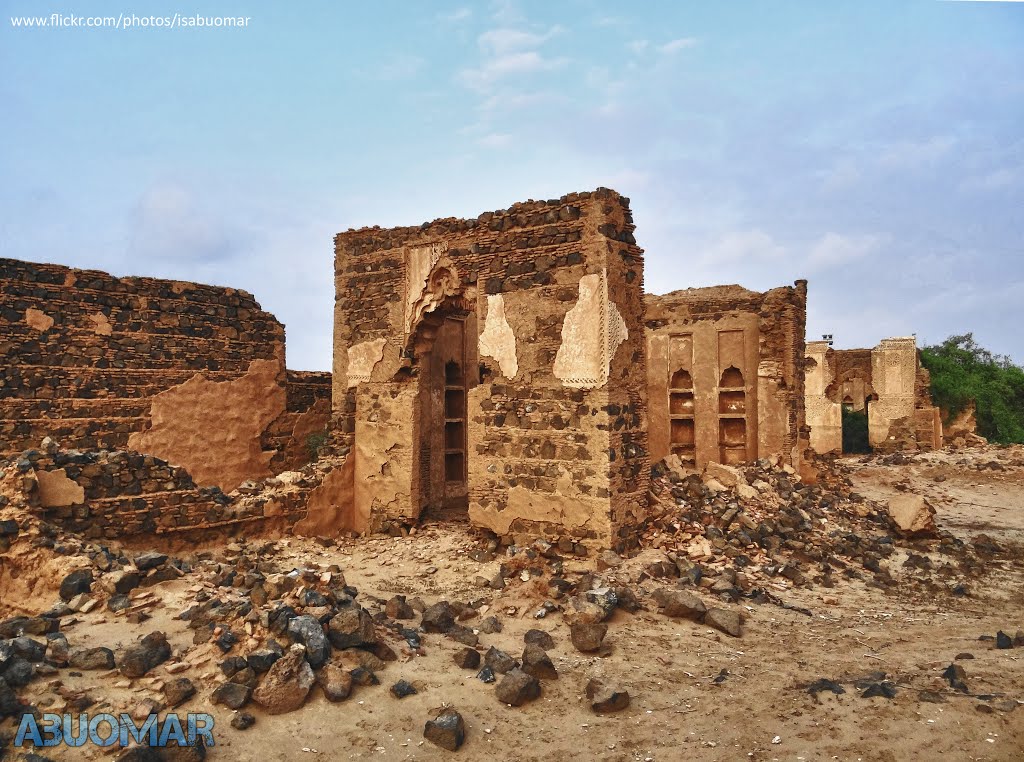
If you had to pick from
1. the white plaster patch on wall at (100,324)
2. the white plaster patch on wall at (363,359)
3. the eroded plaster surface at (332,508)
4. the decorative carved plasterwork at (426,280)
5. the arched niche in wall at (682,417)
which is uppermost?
the decorative carved plasterwork at (426,280)

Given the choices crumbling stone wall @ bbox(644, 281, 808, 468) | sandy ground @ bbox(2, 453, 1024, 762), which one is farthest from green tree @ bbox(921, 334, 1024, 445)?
sandy ground @ bbox(2, 453, 1024, 762)

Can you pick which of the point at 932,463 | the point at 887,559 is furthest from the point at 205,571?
the point at 932,463

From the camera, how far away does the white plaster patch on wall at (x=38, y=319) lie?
8734 millimetres

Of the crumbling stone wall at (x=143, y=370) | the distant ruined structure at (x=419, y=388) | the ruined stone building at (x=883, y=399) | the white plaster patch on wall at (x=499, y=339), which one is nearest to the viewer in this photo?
the distant ruined structure at (x=419, y=388)

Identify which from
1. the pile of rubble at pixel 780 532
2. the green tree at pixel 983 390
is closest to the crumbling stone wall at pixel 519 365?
the pile of rubble at pixel 780 532

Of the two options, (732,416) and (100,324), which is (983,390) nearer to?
(732,416)

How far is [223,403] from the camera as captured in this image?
1026cm

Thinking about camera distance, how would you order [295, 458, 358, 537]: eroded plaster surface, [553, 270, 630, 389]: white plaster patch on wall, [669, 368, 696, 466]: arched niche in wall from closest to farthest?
[553, 270, 630, 389]: white plaster patch on wall, [295, 458, 358, 537]: eroded plaster surface, [669, 368, 696, 466]: arched niche in wall

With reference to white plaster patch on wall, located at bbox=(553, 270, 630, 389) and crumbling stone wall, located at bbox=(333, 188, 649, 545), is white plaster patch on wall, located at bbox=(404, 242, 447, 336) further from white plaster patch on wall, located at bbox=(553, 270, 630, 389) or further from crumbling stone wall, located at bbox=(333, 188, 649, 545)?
white plaster patch on wall, located at bbox=(553, 270, 630, 389)

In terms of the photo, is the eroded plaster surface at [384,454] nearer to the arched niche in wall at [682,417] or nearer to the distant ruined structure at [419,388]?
the distant ruined structure at [419,388]

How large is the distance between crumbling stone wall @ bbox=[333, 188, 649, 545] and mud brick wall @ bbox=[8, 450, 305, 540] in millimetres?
2047

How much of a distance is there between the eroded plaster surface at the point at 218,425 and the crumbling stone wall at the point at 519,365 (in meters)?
2.61

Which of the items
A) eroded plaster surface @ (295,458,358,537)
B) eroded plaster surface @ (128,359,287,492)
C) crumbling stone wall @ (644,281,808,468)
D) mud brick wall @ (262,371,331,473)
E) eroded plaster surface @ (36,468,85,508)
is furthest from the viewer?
mud brick wall @ (262,371,331,473)

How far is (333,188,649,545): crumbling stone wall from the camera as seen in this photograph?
6723 mm
